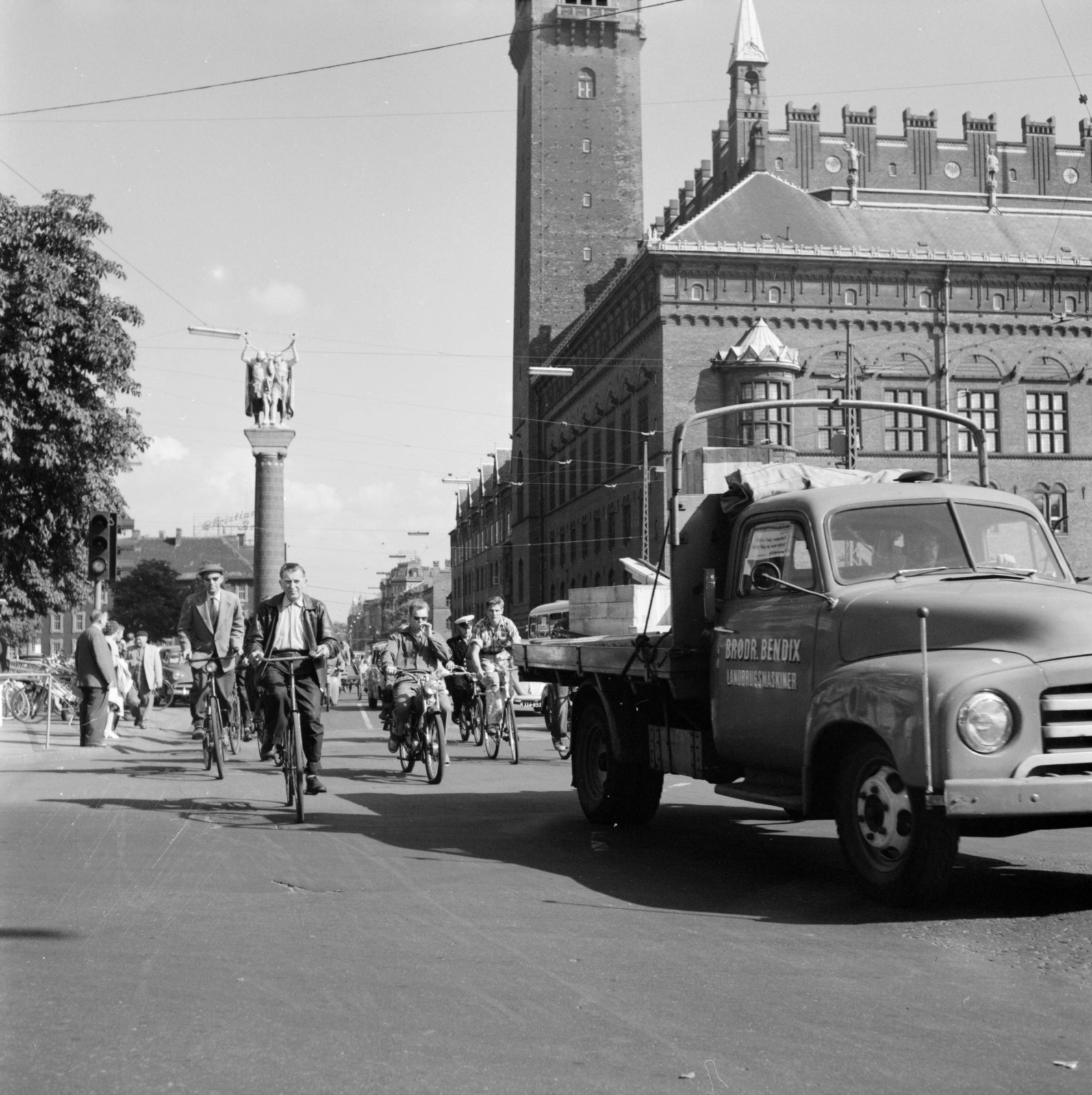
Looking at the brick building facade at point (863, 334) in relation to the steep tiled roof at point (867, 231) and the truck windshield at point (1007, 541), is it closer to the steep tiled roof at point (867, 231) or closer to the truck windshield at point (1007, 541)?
the steep tiled roof at point (867, 231)

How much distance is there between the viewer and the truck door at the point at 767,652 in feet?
25.0

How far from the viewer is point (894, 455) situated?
183 ft

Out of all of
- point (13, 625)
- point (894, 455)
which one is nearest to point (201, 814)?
point (13, 625)

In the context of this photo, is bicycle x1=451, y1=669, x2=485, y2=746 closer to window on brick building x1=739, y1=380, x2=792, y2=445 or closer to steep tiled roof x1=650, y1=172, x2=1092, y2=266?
window on brick building x1=739, y1=380, x2=792, y2=445

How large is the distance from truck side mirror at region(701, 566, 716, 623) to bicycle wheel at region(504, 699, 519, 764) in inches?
293

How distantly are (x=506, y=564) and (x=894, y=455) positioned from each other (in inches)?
1641

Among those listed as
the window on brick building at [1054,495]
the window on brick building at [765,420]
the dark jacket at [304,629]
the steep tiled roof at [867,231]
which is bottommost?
the dark jacket at [304,629]

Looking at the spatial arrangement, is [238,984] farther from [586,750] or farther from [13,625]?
[13,625]

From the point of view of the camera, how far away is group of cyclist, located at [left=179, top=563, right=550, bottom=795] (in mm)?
10547

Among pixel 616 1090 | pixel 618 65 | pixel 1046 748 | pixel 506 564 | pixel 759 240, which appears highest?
pixel 618 65

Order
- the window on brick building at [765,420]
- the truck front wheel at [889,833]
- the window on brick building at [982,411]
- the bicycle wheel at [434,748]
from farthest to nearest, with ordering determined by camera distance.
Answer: the window on brick building at [982,411]
the window on brick building at [765,420]
the bicycle wheel at [434,748]
the truck front wheel at [889,833]

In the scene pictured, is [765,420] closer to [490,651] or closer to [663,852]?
[490,651]

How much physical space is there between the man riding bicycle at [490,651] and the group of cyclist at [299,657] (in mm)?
12

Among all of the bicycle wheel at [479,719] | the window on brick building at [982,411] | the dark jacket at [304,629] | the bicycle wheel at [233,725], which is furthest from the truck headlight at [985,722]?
the window on brick building at [982,411]
